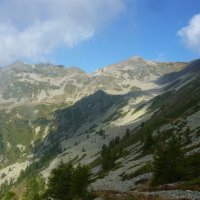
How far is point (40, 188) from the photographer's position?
500 ft

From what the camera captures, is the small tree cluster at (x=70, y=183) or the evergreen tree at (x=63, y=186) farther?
the evergreen tree at (x=63, y=186)

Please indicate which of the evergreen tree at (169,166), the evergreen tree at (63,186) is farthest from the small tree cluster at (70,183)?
the evergreen tree at (169,166)

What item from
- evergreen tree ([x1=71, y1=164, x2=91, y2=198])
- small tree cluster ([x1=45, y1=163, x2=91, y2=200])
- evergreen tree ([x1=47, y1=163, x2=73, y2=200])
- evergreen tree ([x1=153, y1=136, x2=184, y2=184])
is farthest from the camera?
evergreen tree ([x1=47, y1=163, x2=73, y2=200])

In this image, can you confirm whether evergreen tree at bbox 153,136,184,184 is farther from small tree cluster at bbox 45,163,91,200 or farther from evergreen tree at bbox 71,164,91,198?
small tree cluster at bbox 45,163,91,200

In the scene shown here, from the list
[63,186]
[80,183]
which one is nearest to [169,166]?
[80,183]

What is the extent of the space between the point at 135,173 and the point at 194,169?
2220 centimetres

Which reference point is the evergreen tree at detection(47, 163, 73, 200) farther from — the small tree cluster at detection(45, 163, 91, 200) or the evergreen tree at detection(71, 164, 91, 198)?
the evergreen tree at detection(71, 164, 91, 198)

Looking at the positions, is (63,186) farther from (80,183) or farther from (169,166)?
(169,166)

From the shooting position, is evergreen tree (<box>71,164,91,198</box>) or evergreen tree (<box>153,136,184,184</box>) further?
evergreen tree (<box>71,164,91,198</box>)

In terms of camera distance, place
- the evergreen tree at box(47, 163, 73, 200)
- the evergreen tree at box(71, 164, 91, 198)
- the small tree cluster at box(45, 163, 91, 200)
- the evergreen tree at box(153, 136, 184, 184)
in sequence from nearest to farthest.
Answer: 1. the evergreen tree at box(153, 136, 184, 184)
2. the evergreen tree at box(71, 164, 91, 198)
3. the small tree cluster at box(45, 163, 91, 200)
4. the evergreen tree at box(47, 163, 73, 200)

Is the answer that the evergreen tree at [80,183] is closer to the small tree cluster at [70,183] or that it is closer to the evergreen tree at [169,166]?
the small tree cluster at [70,183]

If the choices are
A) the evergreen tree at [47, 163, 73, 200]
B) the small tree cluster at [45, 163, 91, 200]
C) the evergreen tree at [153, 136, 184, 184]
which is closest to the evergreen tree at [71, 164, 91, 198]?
the small tree cluster at [45, 163, 91, 200]

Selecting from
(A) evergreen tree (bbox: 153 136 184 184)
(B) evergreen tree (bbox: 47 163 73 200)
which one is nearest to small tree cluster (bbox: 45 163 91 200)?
(B) evergreen tree (bbox: 47 163 73 200)

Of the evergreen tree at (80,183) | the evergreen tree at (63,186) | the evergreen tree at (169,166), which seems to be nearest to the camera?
the evergreen tree at (169,166)
